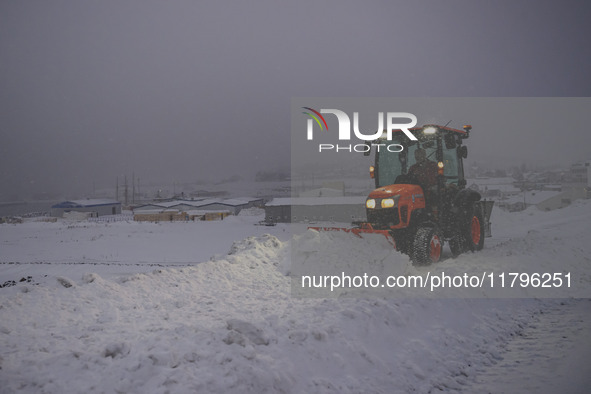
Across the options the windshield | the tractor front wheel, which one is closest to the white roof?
the tractor front wheel

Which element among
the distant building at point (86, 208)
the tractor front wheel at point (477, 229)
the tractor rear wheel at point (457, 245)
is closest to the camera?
the tractor rear wheel at point (457, 245)

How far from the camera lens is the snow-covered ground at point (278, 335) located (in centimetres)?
343

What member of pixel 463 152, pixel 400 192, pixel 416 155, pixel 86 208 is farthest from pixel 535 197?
pixel 86 208

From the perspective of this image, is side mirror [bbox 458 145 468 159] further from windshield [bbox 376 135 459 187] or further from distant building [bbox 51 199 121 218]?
distant building [bbox 51 199 121 218]

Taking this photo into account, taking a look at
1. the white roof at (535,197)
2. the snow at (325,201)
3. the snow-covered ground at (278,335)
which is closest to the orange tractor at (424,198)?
the snow-covered ground at (278,335)

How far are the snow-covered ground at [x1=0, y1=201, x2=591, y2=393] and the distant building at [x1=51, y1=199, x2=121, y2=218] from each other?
163ft

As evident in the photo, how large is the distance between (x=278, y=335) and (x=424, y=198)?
230 inches

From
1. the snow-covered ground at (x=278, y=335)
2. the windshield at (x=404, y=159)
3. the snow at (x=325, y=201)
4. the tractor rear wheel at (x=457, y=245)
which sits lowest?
the snow-covered ground at (x=278, y=335)

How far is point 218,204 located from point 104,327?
49.2m

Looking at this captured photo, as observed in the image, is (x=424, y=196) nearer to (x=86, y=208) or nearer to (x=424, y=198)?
(x=424, y=198)

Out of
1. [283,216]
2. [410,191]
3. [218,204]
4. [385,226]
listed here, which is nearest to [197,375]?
[385,226]

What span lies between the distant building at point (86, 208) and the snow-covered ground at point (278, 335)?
4955cm

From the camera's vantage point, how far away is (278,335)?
429 centimetres

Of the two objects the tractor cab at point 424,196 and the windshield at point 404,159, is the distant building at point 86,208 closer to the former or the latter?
the windshield at point 404,159
